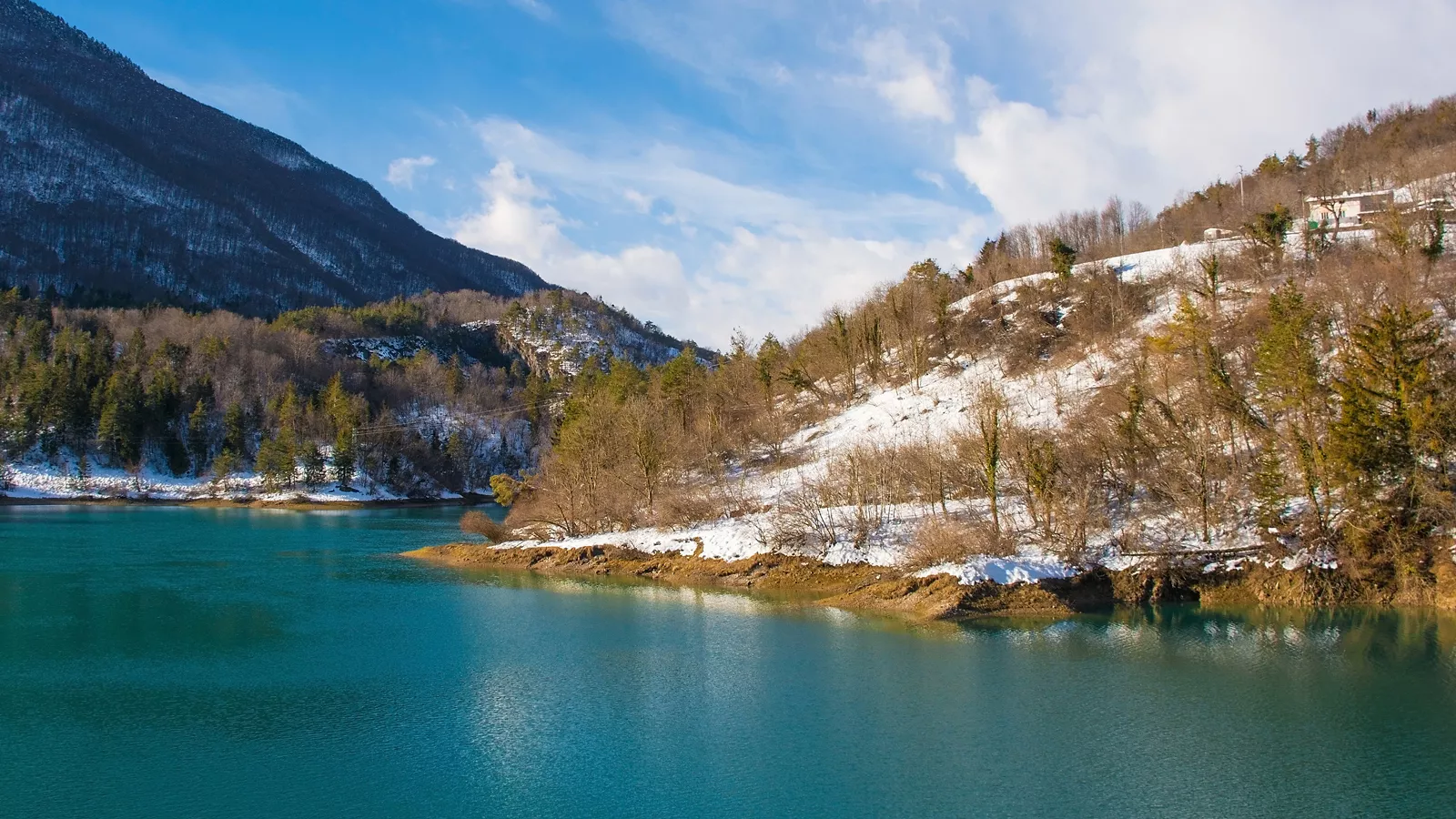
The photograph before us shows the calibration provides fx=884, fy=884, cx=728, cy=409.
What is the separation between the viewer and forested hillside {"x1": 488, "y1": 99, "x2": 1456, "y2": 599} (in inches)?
1280

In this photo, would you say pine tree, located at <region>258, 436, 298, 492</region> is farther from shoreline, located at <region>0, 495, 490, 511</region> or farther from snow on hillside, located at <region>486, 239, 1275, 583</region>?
snow on hillside, located at <region>486, 239, 1275, 583</region>

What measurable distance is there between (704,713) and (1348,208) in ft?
283

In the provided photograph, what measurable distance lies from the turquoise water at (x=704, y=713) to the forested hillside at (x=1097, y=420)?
16.9 ft

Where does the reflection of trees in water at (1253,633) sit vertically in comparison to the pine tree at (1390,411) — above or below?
below

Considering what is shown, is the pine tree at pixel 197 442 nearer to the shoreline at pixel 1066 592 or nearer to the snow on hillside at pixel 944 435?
the snow on hillside at pixel 944 435

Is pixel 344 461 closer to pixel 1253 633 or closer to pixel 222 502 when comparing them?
pixel 222 502

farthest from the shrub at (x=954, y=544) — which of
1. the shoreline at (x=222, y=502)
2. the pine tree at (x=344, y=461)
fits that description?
the pine tree at (x=344, y=461)

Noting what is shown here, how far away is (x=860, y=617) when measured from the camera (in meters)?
33.1

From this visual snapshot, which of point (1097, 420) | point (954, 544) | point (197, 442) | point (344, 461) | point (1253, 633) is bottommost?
point (1253, 633)

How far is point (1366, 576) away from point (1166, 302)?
42335 mm

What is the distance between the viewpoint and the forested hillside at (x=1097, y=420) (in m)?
32.5

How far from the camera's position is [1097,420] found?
44.1 m

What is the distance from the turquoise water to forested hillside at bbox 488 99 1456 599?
16.9 ft

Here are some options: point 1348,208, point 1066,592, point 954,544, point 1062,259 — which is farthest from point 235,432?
point 1348,208
